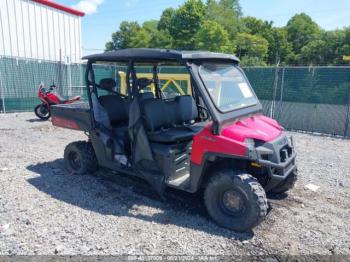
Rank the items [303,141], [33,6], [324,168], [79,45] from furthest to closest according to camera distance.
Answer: [79,45]
[33,6]
[303,141]
[324,168]

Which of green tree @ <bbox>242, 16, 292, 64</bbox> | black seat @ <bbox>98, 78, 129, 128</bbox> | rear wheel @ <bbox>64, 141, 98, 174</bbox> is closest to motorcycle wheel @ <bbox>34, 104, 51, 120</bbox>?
rear wheel @ <bbox>64, 141, 98, 174</bbox>

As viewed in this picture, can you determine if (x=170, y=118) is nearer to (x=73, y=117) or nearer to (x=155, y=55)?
(x=155, y=55)

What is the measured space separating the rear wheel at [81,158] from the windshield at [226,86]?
2355 millimetres

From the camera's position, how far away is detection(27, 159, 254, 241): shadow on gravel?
3.47 meters

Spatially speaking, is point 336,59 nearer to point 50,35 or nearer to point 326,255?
point 50,35

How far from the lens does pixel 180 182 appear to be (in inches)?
142

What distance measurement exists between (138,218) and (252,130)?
1676 mm

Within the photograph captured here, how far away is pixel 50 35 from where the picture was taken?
14344 mm

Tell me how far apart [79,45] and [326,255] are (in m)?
16.0

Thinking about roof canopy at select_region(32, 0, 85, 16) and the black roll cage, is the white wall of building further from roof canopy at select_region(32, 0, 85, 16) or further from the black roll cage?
the black roll cage

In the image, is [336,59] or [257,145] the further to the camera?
[336,59]

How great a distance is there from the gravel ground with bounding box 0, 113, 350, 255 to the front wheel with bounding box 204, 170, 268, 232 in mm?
131

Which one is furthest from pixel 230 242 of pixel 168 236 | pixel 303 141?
pixel 303 141

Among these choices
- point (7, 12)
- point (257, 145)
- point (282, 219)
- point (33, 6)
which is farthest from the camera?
point (33, 6)
